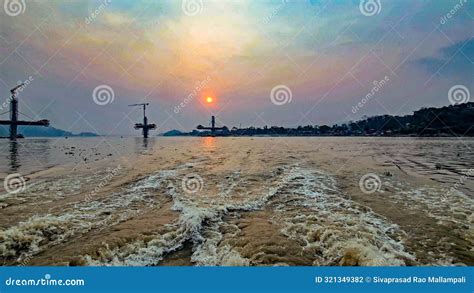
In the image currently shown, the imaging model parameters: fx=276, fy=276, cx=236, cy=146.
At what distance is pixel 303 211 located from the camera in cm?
953

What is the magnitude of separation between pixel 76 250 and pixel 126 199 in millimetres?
4984

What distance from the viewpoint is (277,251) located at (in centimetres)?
625

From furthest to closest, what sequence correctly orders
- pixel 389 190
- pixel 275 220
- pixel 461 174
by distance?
pixel 461 174 < pixel 389 190 < pixel 275 220

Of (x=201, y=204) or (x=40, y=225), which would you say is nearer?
(x=40, y=225)

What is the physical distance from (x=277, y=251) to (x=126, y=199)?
735 cm

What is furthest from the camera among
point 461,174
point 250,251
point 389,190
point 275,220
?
point 461,174

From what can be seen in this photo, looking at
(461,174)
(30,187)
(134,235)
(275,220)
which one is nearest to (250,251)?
(275,220)

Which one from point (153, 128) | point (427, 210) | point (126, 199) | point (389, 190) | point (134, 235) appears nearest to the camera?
point (134, 235)

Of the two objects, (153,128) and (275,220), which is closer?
(275,220)

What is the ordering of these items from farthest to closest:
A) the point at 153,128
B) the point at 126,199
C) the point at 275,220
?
1. the point at 153,128
2. the point at 126,199
3. the point at 275,220

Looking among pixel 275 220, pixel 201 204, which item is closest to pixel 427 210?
pixel 275 220

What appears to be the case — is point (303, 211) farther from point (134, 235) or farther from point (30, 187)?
point (30, 187)

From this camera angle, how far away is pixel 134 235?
7152 mm

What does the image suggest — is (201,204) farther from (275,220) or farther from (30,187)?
(30,187)
